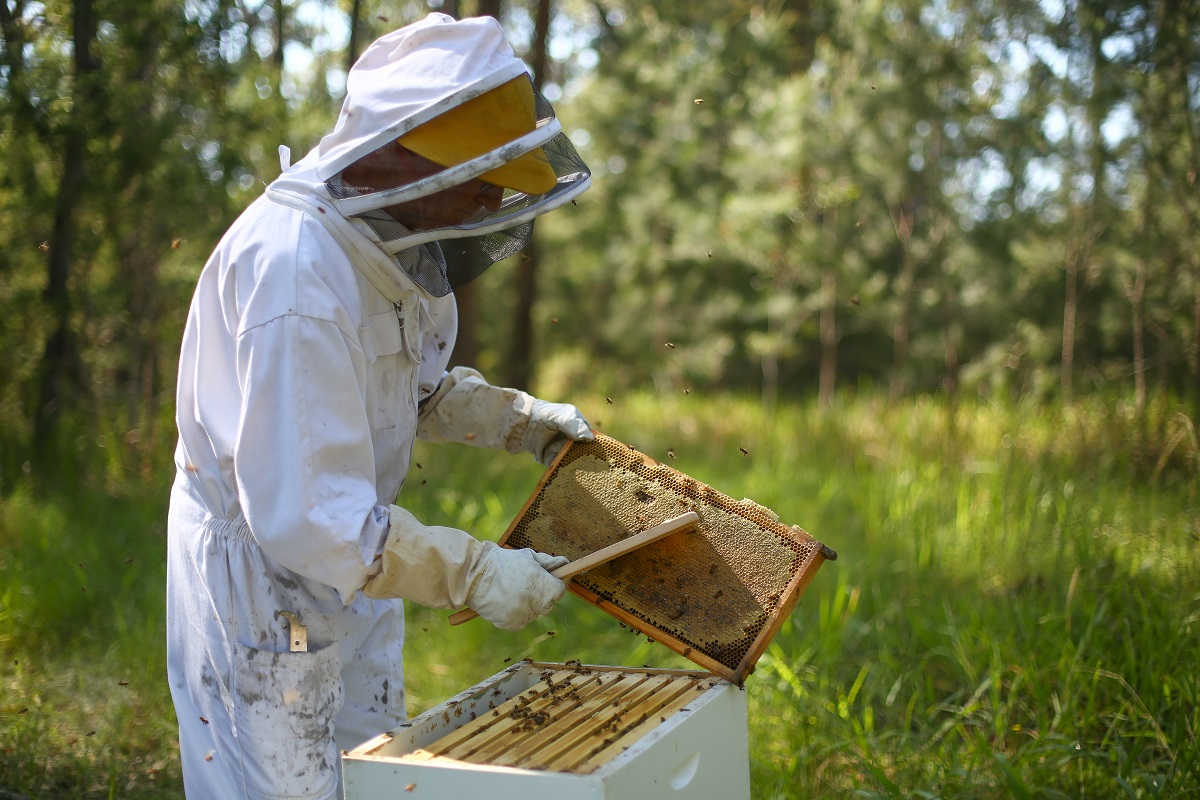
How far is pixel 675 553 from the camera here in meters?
2.35

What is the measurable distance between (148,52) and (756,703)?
4764 mm

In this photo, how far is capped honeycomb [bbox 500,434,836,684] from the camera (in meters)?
2.20

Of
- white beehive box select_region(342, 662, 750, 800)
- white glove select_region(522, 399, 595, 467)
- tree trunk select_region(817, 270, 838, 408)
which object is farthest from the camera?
tree trunk select_region(817, 270, 838, 408)

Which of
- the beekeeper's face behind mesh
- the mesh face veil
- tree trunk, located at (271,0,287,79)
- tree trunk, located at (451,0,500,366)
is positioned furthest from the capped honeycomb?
tree trunk, located at (451,0,500,366)

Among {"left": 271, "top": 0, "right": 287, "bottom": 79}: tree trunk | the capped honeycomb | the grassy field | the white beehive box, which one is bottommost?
the grassy field

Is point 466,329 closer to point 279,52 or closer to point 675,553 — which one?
point 279,52

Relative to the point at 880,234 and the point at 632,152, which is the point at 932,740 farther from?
the point at 632,152

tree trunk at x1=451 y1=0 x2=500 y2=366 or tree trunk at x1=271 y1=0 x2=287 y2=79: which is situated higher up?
tree trunk at x1=271 y1=0 x2=287 y2=79

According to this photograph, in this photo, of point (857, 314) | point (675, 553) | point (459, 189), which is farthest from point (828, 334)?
point (459, 189)

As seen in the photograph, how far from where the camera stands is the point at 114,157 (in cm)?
502

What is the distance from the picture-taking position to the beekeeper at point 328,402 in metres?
1.78

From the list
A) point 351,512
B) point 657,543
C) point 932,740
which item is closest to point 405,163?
point 351,512

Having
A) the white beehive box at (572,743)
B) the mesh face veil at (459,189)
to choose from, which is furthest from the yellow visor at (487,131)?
the white beehive box at (572,743)

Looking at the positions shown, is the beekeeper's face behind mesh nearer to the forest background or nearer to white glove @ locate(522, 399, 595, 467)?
white glove @ locate(522, 399, 595, 467)
